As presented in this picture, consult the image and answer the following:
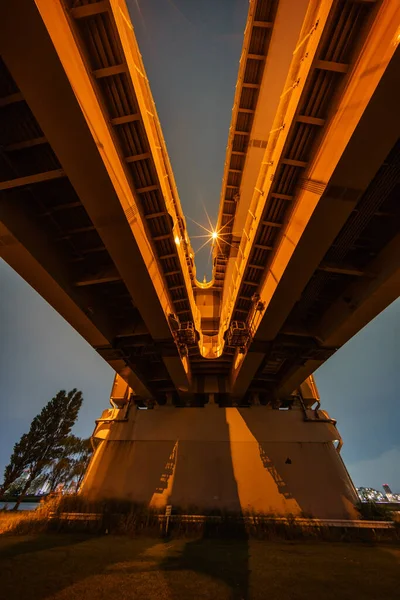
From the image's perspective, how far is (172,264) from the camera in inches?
307

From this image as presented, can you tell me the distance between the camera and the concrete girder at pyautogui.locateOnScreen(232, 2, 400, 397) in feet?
10.5

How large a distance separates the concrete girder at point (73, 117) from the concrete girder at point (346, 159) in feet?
12.4

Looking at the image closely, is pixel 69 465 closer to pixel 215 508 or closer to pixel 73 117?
pixel 215 508

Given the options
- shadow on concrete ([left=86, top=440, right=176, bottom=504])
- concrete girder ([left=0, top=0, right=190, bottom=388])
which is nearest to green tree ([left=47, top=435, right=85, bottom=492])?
shadow on concrete ([left=86, top=440, right=176, bottom=504])

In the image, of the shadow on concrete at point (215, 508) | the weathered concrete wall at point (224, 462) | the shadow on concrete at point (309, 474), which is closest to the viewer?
the shadow on concrete at point (215, 508)

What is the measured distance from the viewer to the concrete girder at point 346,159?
3.20 metres

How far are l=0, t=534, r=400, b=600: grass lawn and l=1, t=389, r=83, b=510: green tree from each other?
84.2 feet

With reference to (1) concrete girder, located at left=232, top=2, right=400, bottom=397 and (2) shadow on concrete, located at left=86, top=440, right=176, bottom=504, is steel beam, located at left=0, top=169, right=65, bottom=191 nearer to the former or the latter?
(1) concrete girder, located at left=232, top=2, right=400, bottom=397

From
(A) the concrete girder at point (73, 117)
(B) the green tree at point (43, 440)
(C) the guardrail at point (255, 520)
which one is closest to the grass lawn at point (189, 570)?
(C) the guardrail at point (255, 520)

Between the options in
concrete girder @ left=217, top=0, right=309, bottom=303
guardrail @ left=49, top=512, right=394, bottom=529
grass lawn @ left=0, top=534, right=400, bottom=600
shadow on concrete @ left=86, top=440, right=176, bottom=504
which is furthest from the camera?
shadow on concrete @ left=86, top=440, right=176, bottom=504

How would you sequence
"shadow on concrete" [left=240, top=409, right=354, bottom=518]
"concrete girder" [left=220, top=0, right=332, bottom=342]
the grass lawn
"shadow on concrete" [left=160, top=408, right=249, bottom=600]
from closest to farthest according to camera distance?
"concrete girder" [left=220, top=0, right=332, bottom=342]
the grass lawn
"shadow on concrete" [left=160, top=408, right=249, bottom=600]
"shadow on concrete" [left=240, top=409, right=354, bottom=518]

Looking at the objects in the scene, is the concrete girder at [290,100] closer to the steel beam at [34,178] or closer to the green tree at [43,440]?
the steel beam at [34,178]

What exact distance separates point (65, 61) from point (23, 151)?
8.34 feet

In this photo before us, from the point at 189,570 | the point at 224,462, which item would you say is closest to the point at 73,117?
the point at 189,570
